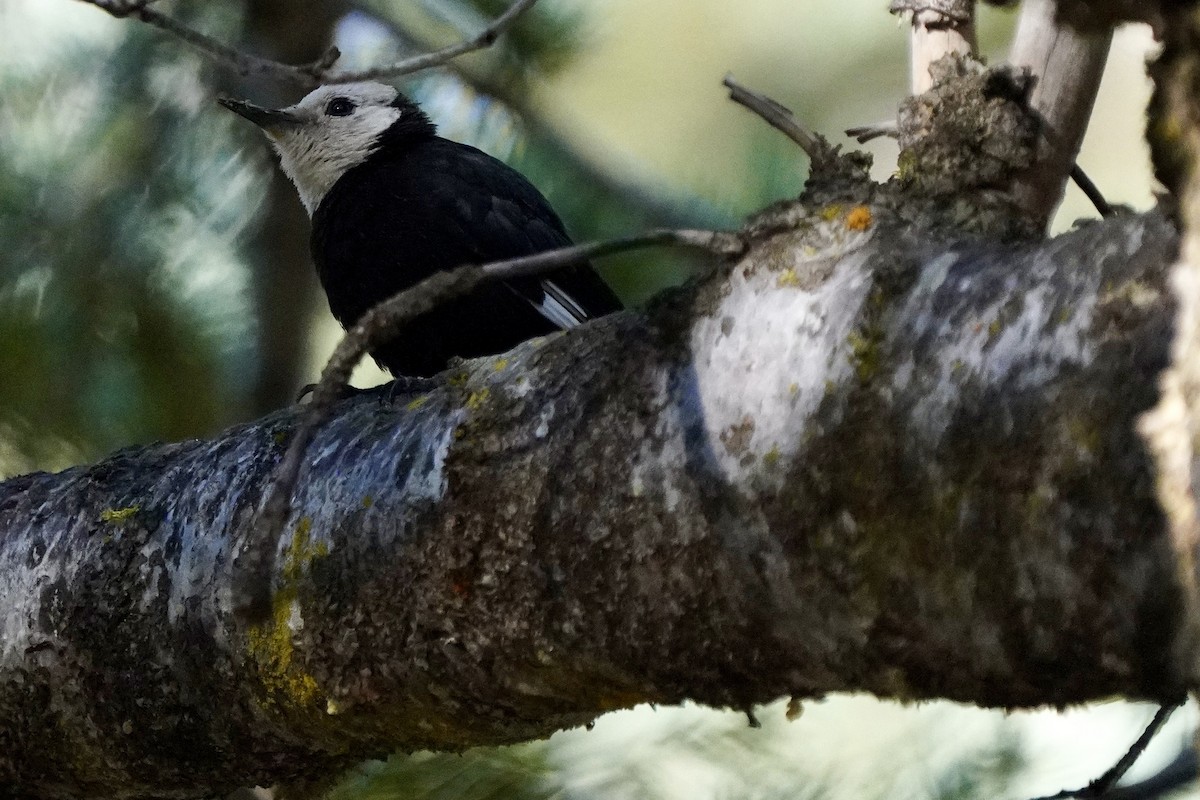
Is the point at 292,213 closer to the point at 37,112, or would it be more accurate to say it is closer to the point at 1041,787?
the point at 37,112

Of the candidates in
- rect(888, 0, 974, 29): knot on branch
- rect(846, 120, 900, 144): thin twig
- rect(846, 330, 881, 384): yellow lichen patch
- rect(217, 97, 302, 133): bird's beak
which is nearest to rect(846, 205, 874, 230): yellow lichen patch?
rect(846, 330, 881, 384): yellow lichen patch

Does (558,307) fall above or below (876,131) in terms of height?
above

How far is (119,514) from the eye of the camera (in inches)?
57.6

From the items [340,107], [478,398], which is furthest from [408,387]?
[340,107]

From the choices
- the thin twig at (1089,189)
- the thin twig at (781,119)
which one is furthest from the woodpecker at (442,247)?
the thin twig at (781,119)

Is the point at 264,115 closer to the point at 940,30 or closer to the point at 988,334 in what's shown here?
the point at 940,30

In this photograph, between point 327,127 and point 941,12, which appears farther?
point 327,127

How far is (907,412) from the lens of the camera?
0.87 m

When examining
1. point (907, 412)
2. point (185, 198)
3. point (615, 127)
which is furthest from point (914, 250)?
point (615, 127)

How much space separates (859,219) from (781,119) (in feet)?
0.35

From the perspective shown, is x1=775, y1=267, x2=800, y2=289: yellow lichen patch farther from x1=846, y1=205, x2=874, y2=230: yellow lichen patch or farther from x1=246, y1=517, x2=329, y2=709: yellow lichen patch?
x1=246, y1=517, x2=329, y2=709: yellow lichen patch

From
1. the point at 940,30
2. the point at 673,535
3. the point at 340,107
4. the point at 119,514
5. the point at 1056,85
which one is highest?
the point at 340,107

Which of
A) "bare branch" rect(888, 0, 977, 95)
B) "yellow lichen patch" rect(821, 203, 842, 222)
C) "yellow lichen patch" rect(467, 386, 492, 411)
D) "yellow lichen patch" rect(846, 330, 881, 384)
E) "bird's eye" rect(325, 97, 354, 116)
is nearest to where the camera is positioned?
"yellow lichen patch" rect(846, 330, 881, 384)

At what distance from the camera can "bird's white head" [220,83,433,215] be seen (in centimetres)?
263
